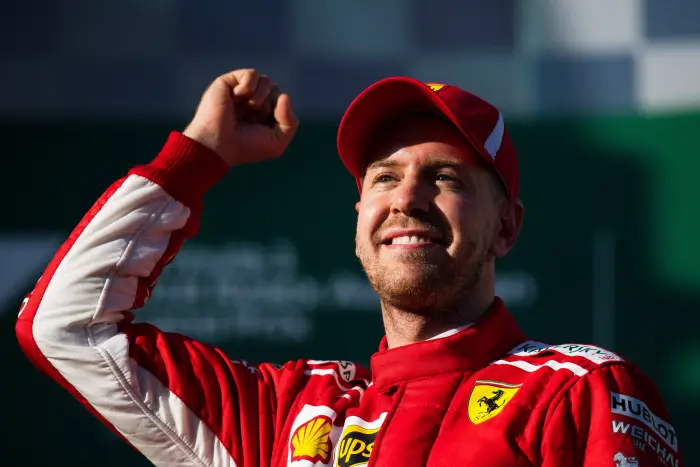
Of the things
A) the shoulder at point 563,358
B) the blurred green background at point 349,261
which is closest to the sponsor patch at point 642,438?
the shoulder at point 563,358

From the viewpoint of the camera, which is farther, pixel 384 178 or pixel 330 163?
pixel 330 163

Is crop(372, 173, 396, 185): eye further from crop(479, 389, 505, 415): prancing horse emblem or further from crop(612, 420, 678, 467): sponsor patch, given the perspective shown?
crop(612, 420, 678, 467): sponsor patch

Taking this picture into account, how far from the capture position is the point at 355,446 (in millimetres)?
1415

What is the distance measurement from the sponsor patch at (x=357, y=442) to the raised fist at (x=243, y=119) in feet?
1.77

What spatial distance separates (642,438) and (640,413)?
40 mm

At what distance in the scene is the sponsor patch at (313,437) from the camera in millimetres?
1443

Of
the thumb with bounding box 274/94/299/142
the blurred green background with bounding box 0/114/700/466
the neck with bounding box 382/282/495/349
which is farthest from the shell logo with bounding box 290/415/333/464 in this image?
the blurred green background with bounding box 0/114/700/466

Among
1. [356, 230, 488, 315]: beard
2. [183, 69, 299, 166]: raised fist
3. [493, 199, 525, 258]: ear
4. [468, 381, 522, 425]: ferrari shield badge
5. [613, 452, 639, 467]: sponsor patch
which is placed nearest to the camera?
Answer: [613, 452, 639, 467]: sponsor patch

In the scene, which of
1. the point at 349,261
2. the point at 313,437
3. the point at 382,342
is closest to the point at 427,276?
the point at 382,342

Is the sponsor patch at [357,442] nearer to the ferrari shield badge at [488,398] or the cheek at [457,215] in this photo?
the ferrari shield badge at [488,398]

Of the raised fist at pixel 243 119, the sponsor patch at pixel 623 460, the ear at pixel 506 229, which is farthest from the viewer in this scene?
the raised fist at pixel 243 119

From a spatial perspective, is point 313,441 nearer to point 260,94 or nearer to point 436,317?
point 436,317

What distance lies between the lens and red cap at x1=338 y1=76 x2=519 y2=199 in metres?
1.46

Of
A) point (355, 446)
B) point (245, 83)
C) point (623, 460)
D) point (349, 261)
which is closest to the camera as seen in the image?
point (623, 460)
